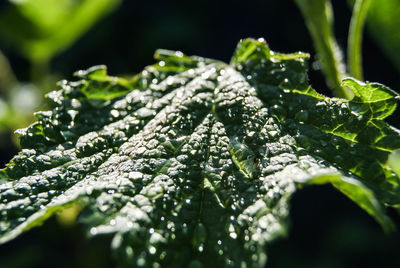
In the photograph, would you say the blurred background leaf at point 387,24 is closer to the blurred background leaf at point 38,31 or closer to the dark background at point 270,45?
the blurred background leaf at point 38,31

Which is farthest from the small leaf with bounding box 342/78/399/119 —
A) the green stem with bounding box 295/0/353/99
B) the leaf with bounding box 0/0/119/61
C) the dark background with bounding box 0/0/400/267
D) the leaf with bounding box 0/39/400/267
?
the dark background with bounding box 0/0/400/267

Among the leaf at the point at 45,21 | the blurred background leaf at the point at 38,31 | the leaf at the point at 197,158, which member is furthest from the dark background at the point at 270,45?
the leaf at the point at 197,158

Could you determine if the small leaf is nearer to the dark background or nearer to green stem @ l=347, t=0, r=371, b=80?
green stem @ l=347, t=0, r=371, b=80

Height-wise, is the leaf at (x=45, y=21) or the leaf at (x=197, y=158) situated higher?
the leaf at (x=45, y=21)

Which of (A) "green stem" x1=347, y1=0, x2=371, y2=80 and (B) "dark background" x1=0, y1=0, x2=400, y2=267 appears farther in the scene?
(B) "dark background" x1=0, y1=0, x2=400, y2=267

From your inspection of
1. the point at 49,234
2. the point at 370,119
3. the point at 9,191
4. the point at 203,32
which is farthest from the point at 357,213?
the point at 9,191

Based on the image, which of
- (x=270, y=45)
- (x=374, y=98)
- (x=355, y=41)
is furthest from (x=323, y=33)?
(x=270, y=45)
